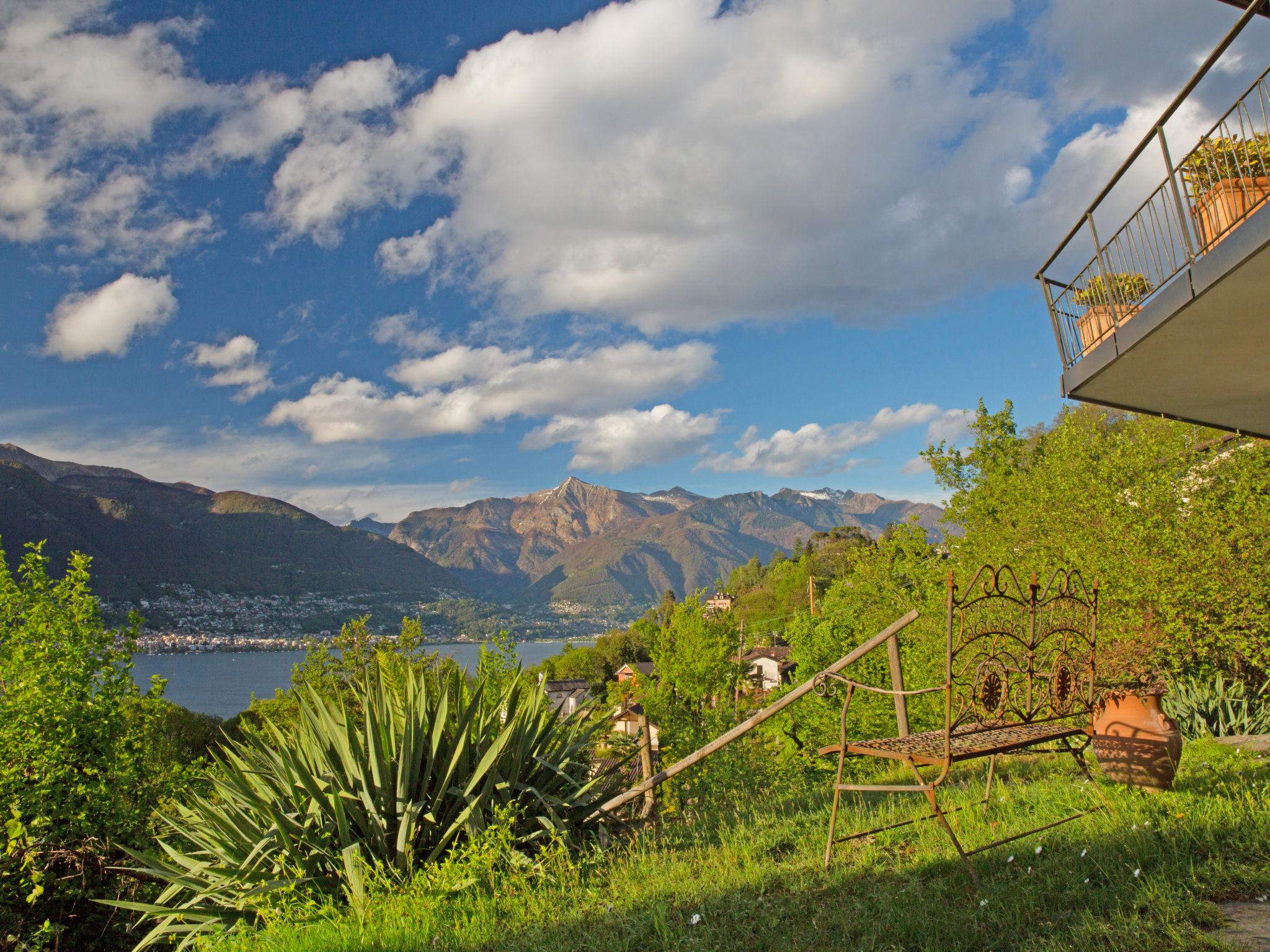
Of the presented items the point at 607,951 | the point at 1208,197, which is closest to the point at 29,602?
the point at 607,951

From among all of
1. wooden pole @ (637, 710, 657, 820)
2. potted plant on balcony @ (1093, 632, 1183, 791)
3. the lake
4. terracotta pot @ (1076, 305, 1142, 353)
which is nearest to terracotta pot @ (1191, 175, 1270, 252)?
terracotta pot @ (1076, 305, 1142, 353)

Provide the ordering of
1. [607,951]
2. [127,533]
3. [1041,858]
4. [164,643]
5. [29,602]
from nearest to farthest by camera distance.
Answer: [607,951]
[1041,858]
[29,602]
[164,643]
[127,533]

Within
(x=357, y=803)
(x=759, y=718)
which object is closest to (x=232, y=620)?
(x=357, y=803)

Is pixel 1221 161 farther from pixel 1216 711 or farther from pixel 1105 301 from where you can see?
pixel 1216 711

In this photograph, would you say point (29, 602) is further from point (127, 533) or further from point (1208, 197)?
point (127, 533)

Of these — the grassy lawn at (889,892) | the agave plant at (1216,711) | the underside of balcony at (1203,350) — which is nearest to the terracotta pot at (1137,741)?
the grassy lawn at (889,892)

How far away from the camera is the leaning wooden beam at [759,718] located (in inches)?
167

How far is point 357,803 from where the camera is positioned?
15.0 ft

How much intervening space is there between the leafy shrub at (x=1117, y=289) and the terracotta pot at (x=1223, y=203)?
0.97 metres

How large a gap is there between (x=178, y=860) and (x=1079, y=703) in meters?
5.95

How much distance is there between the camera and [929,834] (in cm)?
426

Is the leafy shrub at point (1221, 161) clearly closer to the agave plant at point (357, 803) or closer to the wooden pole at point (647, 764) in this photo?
the wooden pole at point (647, 764)

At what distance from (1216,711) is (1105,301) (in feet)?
14.8

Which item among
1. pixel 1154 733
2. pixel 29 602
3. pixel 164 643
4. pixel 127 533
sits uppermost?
pixel 127 533
